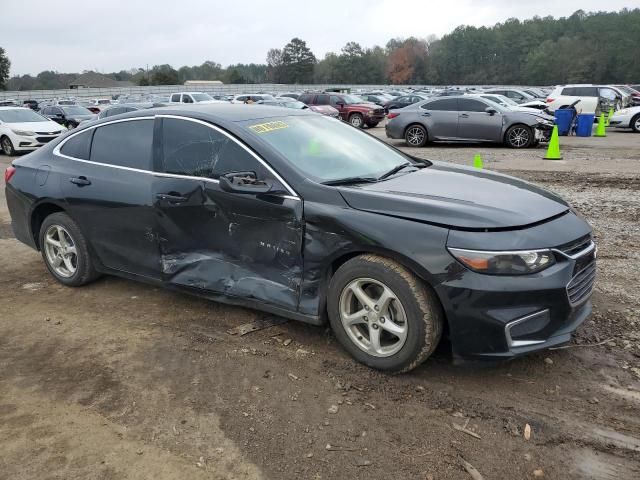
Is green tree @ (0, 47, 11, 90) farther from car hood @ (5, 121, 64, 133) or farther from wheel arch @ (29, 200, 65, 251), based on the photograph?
wheel arch @ (29, 200, 65, 251)

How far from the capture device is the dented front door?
3.60 m

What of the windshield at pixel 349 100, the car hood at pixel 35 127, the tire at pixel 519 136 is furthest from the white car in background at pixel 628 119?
the car hood at pixel 35 127

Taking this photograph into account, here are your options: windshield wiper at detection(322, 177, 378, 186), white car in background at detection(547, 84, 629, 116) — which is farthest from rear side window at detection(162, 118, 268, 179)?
white car in background at detection(547, 84, 629, 116)

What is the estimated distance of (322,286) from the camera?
3.54 metres

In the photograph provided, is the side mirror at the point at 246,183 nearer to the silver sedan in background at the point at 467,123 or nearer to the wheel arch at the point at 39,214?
the wheel arch at the point at 39,214

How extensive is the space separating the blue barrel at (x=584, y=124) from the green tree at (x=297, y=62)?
99.1 m

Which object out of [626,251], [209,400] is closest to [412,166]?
[209,400]

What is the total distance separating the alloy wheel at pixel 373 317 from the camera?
128 inches

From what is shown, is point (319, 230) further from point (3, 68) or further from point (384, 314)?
point (3, 68)

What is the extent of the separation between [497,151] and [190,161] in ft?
40.3

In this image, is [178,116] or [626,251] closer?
[178,116]

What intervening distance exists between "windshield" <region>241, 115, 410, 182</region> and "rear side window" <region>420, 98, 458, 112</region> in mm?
12492

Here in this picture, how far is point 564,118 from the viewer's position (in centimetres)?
1827

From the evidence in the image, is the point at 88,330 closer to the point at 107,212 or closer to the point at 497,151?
the point at 107,212
